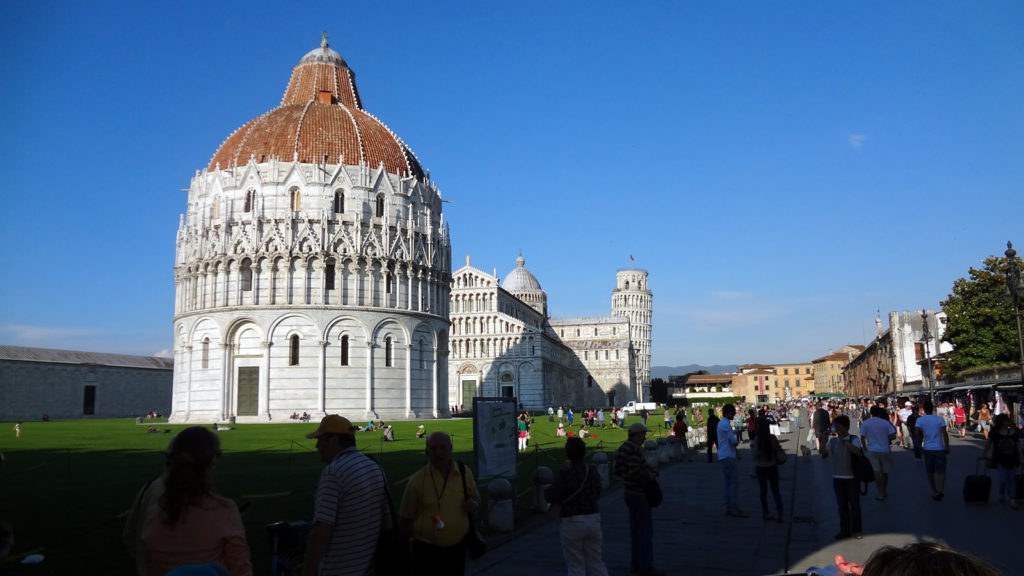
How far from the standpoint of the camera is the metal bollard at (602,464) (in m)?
14.7

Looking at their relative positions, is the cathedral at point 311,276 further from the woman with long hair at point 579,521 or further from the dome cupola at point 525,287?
the dome cupola at point 525,287

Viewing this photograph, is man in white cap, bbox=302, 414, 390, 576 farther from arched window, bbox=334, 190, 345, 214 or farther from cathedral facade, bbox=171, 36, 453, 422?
arched window, bbox=334, 190, 345, 214

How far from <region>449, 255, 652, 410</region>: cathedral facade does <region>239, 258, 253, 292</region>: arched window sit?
3506cm

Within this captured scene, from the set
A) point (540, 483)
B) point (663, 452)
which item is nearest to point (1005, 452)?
point (540, 483)

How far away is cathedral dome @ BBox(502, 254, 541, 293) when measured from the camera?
12343 centimetres

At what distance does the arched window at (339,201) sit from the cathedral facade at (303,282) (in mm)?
69

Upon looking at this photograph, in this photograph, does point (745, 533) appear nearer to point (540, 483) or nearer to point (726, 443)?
point (726, 443)

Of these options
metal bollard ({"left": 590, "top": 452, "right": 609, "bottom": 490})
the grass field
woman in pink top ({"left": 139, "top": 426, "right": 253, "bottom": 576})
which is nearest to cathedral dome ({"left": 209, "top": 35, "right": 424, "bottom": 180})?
the grass field

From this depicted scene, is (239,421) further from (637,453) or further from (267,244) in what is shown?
(637,453)

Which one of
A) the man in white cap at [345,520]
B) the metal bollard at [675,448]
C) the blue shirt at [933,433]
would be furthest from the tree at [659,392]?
the man in white cap at [345,520]

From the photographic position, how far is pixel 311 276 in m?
50.2

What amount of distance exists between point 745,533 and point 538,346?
75.1m

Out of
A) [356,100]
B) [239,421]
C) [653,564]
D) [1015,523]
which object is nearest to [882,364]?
[356,100]

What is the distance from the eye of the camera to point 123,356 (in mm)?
84500
